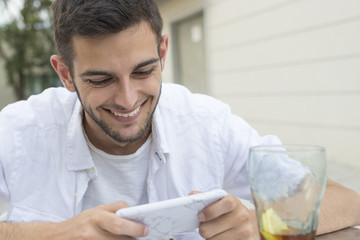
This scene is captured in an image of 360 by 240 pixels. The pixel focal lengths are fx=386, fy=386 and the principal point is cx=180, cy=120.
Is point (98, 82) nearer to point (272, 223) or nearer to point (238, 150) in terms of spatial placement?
point (238, 150)

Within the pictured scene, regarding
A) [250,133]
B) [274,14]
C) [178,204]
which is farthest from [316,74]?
[178,204]

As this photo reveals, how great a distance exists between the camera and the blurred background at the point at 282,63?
4285mm

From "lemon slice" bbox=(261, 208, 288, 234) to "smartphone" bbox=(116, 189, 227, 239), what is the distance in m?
0.16

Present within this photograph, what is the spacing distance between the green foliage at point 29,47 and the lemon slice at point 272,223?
13.2 metres

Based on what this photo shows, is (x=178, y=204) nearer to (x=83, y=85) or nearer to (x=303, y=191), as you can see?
(x=303, y=191)

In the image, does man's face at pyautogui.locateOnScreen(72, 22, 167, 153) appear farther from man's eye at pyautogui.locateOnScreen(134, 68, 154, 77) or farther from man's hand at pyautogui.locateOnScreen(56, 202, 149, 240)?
man's hand at pyautogui.locateOnScreen(56, 202, 149, 240)

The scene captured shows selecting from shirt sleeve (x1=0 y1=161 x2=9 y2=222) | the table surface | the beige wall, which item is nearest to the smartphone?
the table surface

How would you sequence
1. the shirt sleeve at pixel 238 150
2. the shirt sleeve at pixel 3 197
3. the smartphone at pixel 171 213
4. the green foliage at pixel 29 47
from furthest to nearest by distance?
the green foliage at pixel 29 47
the shirt sleeve at pixel 238 150
the shirt sleeve at pixel 3 197
the smartphone at pixel 171 213

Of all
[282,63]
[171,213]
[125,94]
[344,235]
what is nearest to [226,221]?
[171,213]

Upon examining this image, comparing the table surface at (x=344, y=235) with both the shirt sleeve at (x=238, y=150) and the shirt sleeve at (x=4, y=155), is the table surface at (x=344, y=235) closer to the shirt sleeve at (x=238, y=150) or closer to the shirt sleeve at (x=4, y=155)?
the shirt sleeve at (x=238, y=150)

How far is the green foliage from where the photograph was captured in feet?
42.2

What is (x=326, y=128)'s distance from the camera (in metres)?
4.59

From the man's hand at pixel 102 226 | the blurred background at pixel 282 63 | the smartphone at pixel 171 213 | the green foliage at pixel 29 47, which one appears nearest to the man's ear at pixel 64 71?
the man's hand at pixel 102 226

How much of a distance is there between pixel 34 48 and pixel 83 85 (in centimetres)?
1294
